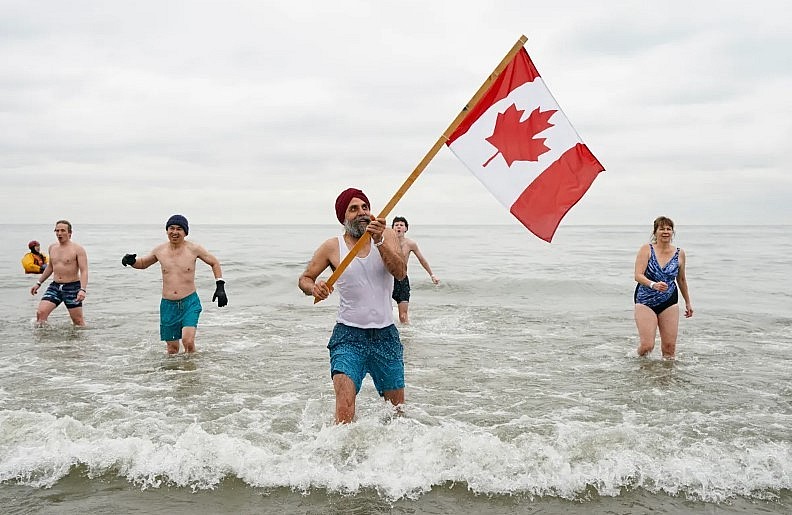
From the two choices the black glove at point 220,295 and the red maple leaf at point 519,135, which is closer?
the red maple leaf at point 519,135

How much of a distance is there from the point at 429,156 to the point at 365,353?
1484mm

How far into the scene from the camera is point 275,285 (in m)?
20.1

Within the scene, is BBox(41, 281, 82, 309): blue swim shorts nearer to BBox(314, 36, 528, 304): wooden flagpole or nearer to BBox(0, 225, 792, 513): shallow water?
BBox(0, 225, 792, 513): shallow water

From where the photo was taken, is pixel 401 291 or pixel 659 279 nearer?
pixel 659 279

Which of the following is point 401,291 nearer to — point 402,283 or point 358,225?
point 402,283

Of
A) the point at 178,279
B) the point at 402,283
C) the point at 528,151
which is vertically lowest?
the point at 402,283

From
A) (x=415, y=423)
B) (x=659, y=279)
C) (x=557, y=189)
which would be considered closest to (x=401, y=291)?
(x=659, y=279)

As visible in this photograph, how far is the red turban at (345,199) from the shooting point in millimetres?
4492

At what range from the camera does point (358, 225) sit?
4469 millimetres

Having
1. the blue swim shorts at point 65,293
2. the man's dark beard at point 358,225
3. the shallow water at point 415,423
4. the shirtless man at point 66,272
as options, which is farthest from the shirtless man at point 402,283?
the man's dark beard at point 358,225

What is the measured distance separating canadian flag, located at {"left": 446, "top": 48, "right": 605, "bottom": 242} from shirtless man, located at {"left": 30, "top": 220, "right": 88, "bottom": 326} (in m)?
7.82

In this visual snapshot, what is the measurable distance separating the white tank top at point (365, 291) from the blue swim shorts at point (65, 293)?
25.4 feet

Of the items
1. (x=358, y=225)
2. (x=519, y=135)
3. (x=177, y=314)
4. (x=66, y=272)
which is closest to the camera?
(x=358, y=225)

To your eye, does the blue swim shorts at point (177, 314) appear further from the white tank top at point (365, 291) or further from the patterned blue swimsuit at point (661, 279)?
the patterned blue swimsuit at point (661, 279)
